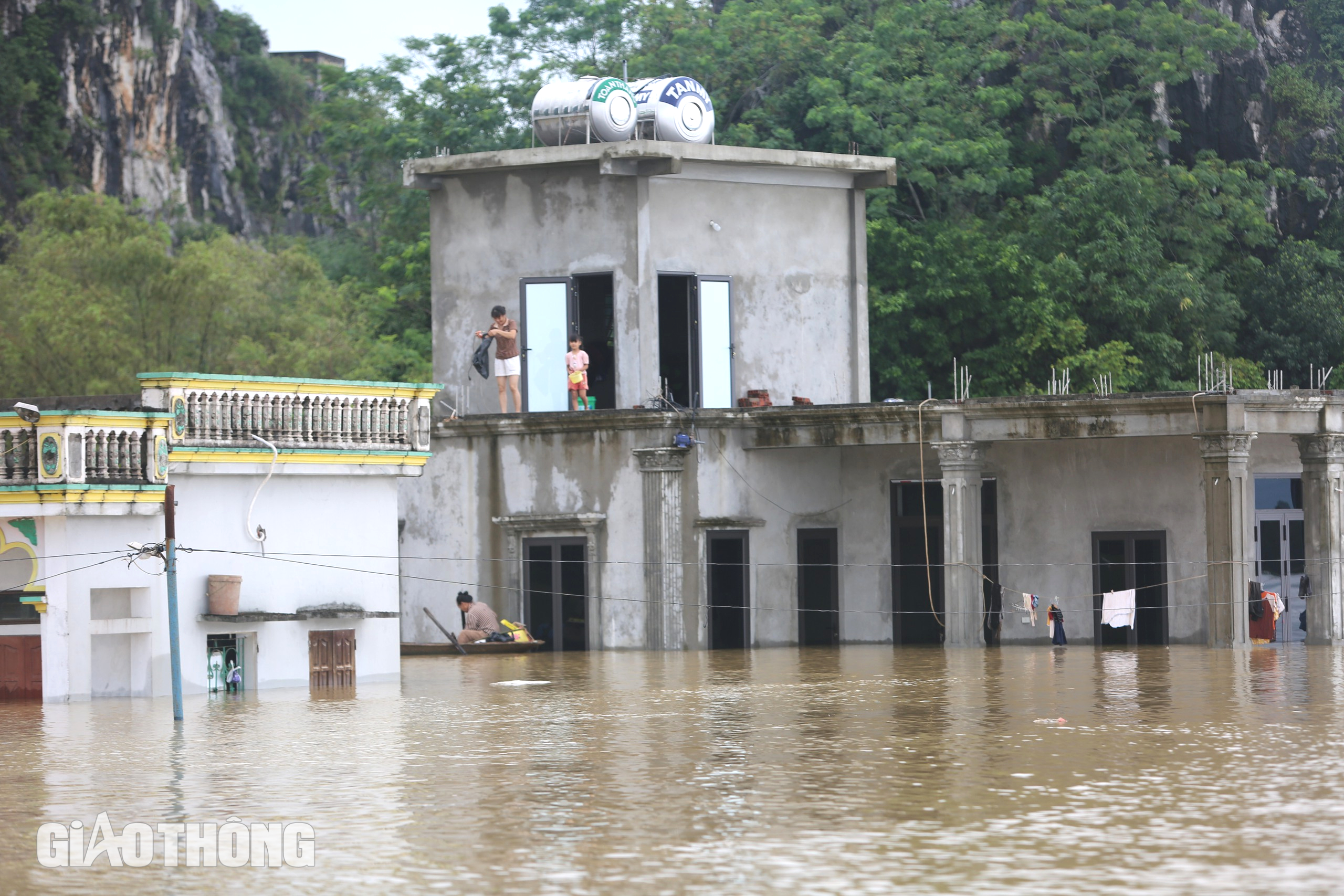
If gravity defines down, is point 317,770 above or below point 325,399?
below

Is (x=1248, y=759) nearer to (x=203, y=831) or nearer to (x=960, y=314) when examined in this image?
(x=203, y=831)

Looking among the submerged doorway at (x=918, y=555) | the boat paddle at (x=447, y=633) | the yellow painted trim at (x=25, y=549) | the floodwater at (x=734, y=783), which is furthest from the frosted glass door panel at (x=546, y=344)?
the yellow painted trim at (x=25, y=549)

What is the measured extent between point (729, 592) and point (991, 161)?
23.4 meters

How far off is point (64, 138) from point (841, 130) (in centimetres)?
4185

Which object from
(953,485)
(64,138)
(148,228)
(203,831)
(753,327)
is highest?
(64,138)

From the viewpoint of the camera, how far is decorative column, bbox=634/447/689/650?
34.8 metres

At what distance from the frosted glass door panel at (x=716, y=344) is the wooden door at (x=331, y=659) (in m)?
10.4

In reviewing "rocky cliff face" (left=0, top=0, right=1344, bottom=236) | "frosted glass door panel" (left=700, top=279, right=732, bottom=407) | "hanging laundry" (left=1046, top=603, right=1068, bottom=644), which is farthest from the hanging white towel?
"rocky cliff face" (left=0, top=0, right=1344, bottom=236)

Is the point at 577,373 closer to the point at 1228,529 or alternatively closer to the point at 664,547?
the point at 664,547

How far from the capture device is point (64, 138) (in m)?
84.7

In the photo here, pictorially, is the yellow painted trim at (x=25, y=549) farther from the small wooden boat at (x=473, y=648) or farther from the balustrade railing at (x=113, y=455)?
the small wooden boat at (x=473, y=648)

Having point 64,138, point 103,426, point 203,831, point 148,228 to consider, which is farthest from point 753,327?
point 64,138

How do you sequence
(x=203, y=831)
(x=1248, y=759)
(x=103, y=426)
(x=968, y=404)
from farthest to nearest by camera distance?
(x=968, y=404) < (x=103, y=426) < (x=1248, y=759) < (x=203, y=831)

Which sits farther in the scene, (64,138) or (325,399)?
(64,138)
